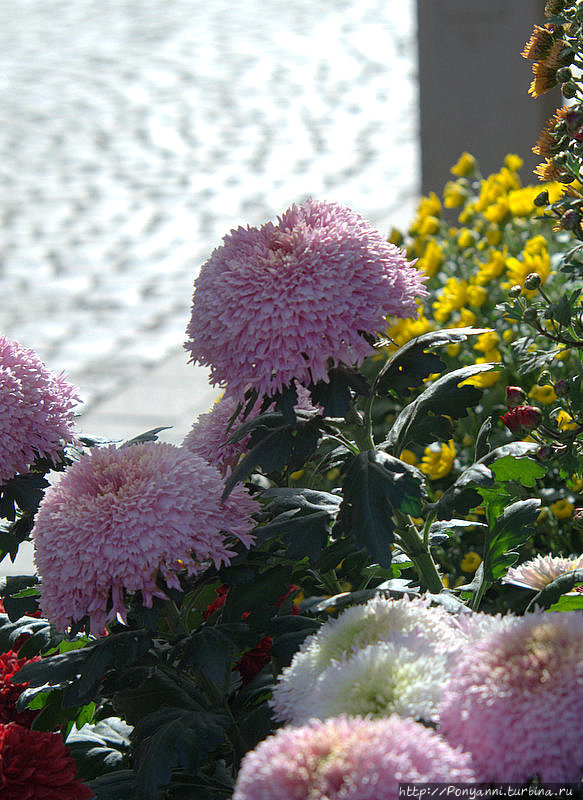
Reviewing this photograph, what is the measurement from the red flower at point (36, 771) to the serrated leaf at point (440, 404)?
528mm

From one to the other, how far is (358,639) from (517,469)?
1.36ft

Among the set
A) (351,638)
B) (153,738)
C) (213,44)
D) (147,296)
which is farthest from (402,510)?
(213,44)

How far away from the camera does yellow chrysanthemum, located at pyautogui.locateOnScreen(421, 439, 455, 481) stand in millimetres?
2318

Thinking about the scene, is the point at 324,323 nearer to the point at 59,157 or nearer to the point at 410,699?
the point at 410,699

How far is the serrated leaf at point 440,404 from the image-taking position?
1.29 meters

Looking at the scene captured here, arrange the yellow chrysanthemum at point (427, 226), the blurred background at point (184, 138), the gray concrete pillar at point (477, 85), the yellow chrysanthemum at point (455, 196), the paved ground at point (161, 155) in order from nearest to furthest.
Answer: the yellow chrysanthemum at point (427, 226) < the yellow chrysanthemum at point (455, 196) < the gray concrete pillar at point (477, 85) < the blurred background at point (184, 138) < the paved ground at point (161, 155)

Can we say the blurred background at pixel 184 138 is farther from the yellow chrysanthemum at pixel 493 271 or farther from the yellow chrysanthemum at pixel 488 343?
the yellow chrysanthemum at pixel 488 343

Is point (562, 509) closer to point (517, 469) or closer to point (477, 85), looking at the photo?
point (517, 469)

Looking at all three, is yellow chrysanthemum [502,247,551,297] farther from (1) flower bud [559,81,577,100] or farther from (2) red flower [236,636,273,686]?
(2) red flower [236,636,273,686]

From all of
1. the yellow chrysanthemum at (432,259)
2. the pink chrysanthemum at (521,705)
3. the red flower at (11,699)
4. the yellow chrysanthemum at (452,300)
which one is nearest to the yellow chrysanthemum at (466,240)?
the yellow chrysanthemum at (432,259)

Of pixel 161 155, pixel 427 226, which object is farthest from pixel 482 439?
pixel 161 155

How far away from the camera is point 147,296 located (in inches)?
211

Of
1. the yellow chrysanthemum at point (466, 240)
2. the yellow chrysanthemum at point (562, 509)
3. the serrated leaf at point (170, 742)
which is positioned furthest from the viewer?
the yellow chrysanthemum at point (466, 240)

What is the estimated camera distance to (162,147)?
25.4 ft
